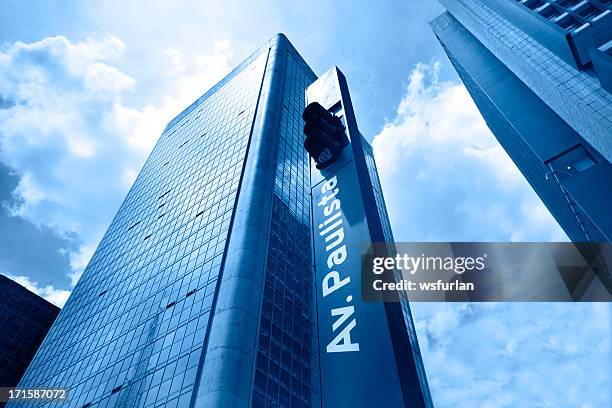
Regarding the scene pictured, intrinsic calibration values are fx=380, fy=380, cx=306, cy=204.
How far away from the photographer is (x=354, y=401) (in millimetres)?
9383

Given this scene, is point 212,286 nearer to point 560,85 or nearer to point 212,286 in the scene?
point 212,286

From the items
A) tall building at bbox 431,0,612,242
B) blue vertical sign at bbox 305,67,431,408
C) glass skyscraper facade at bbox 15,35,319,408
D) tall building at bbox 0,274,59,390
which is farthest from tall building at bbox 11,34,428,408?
tall building at bbox 431,0,612,242

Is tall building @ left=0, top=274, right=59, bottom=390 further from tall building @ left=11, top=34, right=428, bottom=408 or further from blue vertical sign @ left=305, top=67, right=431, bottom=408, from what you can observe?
blue vertical sign @ left=305, top=67, right=431, bottom=408

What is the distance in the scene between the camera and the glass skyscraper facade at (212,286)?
2980cm

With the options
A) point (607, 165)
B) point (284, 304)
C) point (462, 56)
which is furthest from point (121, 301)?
point (462, 56)

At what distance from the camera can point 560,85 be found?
3622 centimetres

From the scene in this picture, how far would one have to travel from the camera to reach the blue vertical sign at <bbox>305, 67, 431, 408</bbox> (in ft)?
A: 30.6

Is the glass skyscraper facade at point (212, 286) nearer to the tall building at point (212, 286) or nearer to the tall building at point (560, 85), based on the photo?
the tall building at point (212, 286)

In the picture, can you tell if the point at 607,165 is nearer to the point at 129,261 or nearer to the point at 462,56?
the point at 462,56

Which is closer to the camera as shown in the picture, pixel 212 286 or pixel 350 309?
pixel 350 309

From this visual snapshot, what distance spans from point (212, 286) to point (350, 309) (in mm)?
25894

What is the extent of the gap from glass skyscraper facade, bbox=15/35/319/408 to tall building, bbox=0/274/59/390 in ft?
42.3

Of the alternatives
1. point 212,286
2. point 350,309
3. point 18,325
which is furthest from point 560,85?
point 18,325

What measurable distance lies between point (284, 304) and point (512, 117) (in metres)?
48.4
